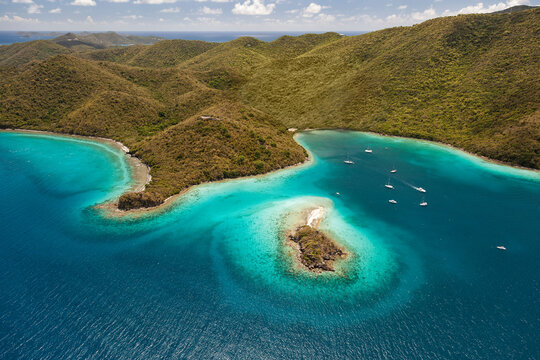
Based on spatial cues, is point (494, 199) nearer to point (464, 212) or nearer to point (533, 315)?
point (464, 212)

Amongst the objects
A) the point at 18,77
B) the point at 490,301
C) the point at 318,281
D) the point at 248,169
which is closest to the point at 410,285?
the point at 490,301

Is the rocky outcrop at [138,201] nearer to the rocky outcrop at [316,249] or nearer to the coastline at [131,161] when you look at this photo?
the coastline at [131,161]

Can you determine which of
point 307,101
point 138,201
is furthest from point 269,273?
point 307,101

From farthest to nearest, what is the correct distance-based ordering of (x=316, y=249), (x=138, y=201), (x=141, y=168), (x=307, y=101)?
(x=307, y=101)
(x=141, y=168)
(x=138, y=201)
(x=316, y=249)

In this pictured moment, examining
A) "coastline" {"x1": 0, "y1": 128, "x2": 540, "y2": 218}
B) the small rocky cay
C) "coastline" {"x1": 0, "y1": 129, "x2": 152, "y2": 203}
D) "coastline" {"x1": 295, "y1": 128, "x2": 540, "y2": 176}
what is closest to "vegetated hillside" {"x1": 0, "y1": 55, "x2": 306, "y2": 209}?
"coastline" {"x1": 0, "y1": 128, "x2": 540, "y2": 218}

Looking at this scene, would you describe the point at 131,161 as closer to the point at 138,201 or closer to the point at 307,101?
the point at 138,201

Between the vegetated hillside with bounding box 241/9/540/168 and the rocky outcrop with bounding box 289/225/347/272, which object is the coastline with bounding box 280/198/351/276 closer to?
the rocky outcrop with bounding box 289/225/347/272
